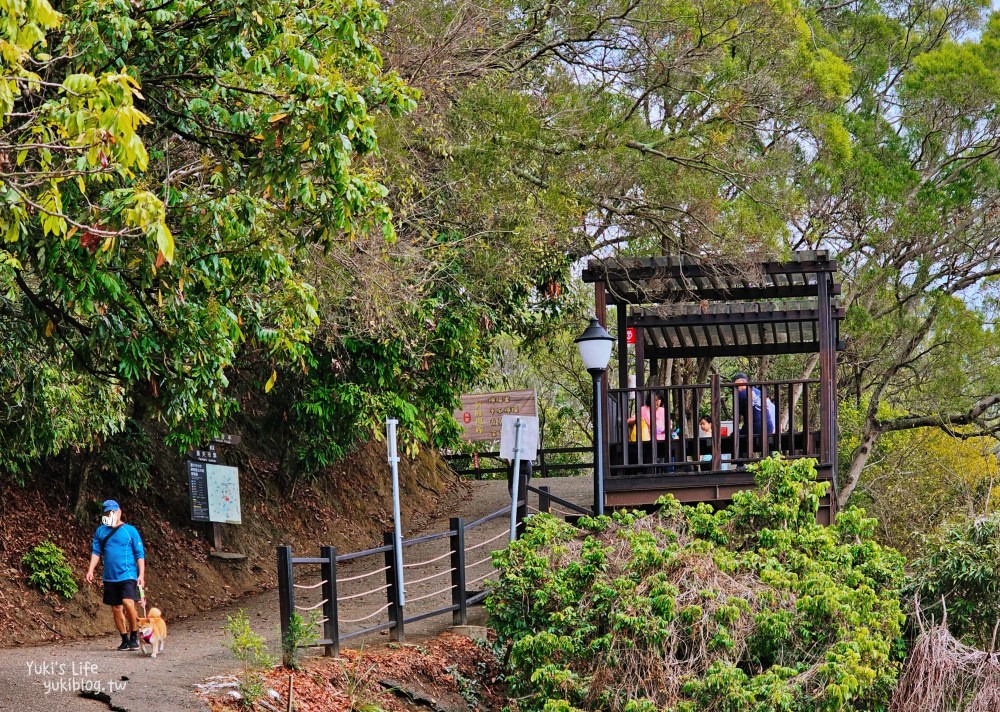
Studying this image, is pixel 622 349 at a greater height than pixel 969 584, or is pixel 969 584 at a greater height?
pixel 622 349

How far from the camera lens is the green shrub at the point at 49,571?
13.9 metres

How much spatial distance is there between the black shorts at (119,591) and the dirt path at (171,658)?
1.63ft

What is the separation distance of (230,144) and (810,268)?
24.9 feet

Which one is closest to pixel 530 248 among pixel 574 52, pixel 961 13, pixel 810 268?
pixel 574 52

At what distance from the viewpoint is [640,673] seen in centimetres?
1002

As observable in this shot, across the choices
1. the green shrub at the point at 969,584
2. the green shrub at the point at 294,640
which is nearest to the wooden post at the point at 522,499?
the green shrub at the point at 294,640

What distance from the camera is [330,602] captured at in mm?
10547

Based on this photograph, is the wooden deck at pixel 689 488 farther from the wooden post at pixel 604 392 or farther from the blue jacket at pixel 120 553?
the blue jacket at pixel 120 553

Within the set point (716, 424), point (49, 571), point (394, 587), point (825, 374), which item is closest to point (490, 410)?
point (716, 424)

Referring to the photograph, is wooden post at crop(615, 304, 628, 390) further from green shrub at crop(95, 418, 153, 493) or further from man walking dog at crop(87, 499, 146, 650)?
man walking dog at crop(87, 499, 146, 650)

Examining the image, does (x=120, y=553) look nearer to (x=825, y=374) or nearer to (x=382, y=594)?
(x=382, y=594)

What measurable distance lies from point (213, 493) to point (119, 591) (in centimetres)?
512

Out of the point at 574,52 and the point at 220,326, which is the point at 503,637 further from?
the point at 574,52

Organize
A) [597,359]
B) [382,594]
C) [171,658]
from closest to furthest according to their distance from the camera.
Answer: [171,658], [597,359], [382,594]
